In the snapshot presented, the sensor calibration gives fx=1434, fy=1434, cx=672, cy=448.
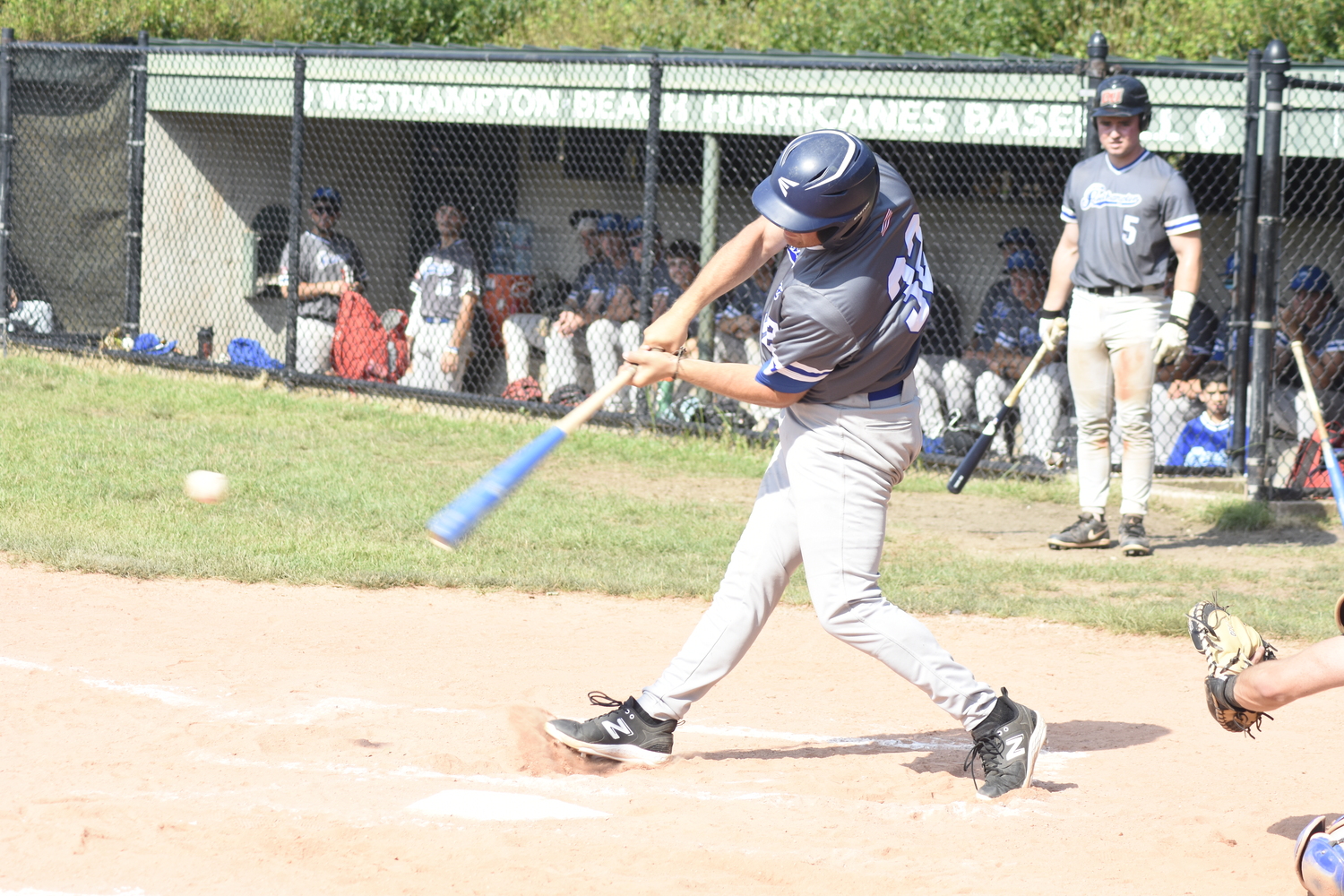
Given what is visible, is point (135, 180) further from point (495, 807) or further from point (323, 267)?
point (495, 807)

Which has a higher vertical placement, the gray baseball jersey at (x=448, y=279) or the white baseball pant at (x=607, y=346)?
the gray baseball jersey at (x=448, y=279)

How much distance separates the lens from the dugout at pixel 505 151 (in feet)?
31.5

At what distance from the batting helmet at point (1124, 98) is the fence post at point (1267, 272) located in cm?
149

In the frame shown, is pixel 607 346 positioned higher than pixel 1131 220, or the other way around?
pixel 1131 220

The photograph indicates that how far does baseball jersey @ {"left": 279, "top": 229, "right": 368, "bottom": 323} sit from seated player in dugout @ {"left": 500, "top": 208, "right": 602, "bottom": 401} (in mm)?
1310

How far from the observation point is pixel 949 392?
32.4 ft

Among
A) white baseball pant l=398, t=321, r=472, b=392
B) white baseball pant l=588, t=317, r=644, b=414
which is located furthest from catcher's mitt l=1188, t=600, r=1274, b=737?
white baseball pant l=398, t=321, r=472, b=392

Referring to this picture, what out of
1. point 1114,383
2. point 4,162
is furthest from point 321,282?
point 1114,383

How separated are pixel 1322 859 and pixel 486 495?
2198 millimetres

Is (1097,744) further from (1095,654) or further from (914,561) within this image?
(914,561)

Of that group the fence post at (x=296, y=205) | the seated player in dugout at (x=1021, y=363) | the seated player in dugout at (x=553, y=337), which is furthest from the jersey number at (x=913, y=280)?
the fence post at (x=296, y=205)

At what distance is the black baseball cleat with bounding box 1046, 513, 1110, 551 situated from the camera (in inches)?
288

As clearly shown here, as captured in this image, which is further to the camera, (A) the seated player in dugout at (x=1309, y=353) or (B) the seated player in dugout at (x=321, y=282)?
(B) the seated player in dugout at (x=321, y=282)

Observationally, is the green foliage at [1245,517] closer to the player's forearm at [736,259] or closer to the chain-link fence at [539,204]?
the chain-link fence at [539,204]
